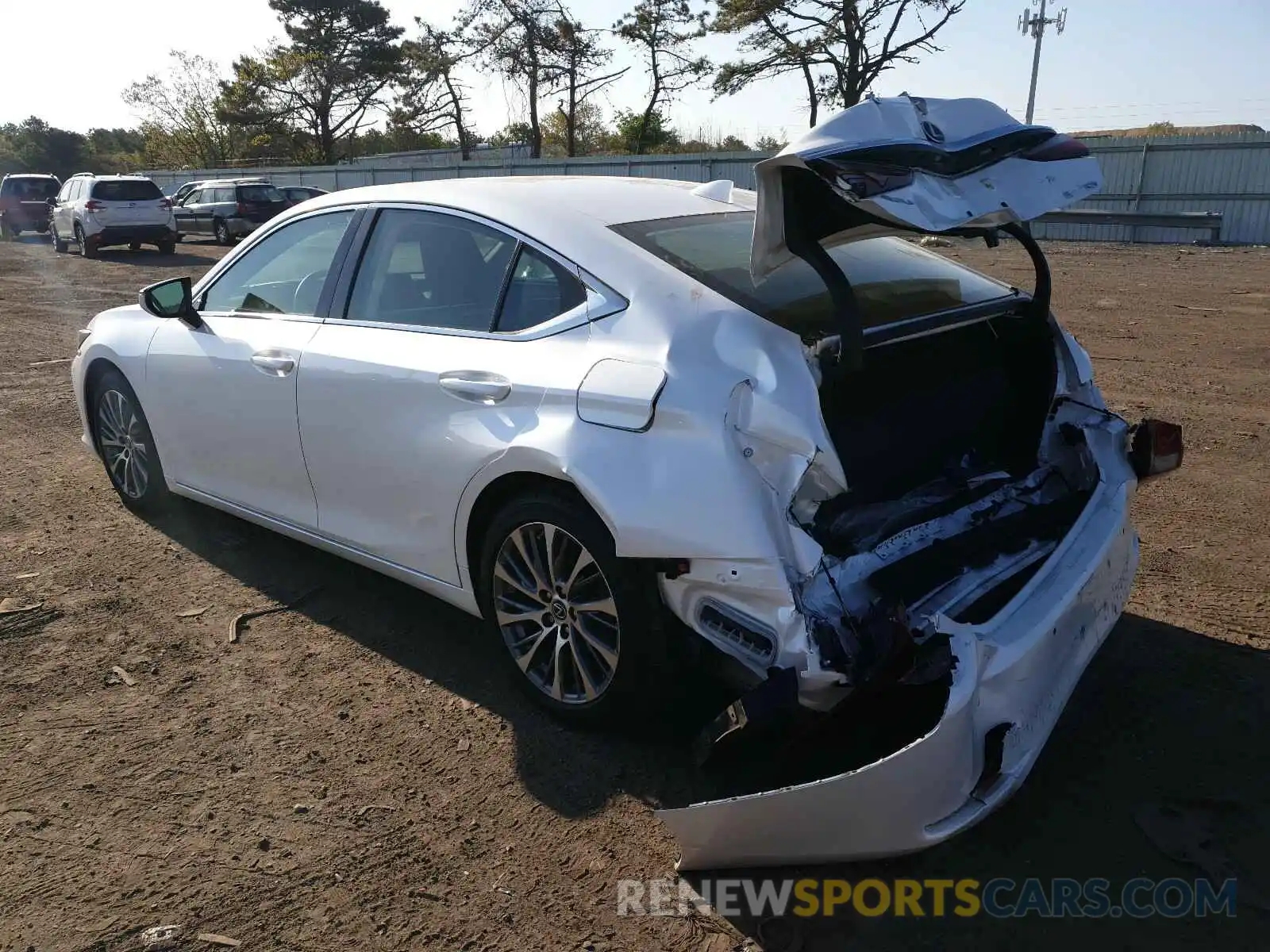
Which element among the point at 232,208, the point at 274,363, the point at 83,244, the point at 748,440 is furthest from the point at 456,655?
the point at 232,208

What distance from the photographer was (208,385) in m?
4.26

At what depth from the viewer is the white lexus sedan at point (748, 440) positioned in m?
2.43

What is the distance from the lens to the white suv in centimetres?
2175

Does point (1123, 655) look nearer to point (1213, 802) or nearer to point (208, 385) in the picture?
point (1213, 802)

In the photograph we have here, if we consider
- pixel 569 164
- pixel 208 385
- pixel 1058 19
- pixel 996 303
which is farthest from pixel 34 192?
A: pixel 1058 19

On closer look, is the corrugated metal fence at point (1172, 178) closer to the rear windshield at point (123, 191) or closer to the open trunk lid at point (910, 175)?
the rear windshield at point (123, 191)

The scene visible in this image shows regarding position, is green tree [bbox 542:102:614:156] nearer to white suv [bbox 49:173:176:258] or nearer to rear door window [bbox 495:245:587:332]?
white suv [bbox 49:173:176:258]

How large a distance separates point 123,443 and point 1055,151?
180 inches

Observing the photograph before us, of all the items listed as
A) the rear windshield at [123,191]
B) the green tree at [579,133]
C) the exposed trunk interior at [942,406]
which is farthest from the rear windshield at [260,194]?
the exposed trunk interior at [942,406]

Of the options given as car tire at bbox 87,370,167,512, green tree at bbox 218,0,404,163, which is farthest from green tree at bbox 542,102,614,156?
car tire at bbox 87,370,167,512

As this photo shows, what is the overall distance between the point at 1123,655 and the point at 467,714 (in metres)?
2.37

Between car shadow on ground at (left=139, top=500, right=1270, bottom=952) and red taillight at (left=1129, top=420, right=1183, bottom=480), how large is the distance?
68 cm

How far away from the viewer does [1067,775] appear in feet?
9.48

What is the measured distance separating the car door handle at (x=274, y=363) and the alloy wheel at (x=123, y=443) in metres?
1.31
